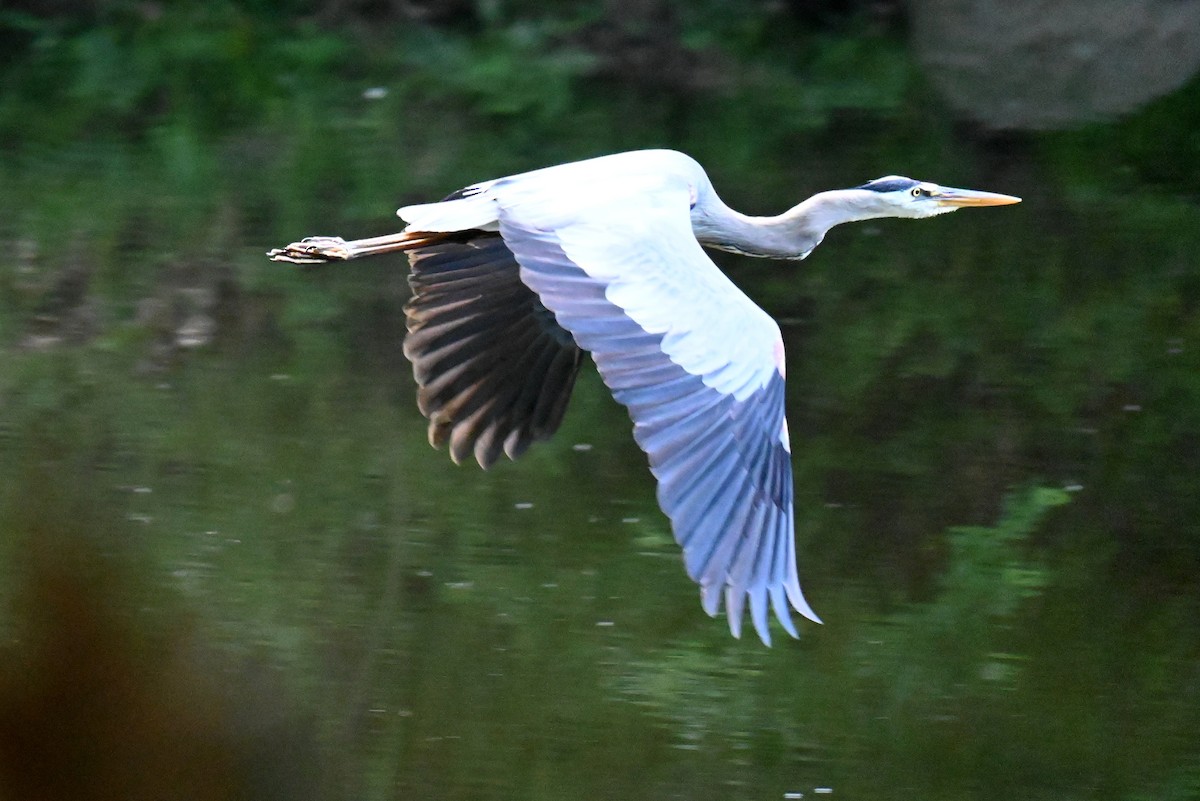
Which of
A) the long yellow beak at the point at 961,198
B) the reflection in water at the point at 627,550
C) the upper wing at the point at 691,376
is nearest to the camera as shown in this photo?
the upper wing at the point at 691,376

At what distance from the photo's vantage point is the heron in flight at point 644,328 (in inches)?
152

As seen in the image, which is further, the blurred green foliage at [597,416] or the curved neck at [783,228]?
the curved neck at [783,228]

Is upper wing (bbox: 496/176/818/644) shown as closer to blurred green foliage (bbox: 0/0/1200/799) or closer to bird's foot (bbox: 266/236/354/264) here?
blurred green foliage (bbox: 0/0/1200/799)

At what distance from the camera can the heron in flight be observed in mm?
3859

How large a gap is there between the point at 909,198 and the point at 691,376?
1.69 metres

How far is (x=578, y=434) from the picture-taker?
6070 millimetres

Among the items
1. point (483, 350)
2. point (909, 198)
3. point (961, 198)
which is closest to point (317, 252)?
point (483, 350)

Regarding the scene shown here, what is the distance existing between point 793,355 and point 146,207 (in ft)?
9.26

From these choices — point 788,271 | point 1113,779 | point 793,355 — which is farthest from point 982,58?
point 1113,779

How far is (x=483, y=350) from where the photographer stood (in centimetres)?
500

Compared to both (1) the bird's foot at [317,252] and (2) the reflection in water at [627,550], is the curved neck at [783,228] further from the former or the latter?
(1) the bird's foot at [317,252]

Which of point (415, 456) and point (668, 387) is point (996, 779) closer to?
point (668, 387)

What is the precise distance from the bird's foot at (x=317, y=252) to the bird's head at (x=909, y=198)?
1.51 metres

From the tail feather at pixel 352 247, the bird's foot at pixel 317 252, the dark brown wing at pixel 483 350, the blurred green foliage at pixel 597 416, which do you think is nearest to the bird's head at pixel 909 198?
the blurred green foliage at pixel 597 416
